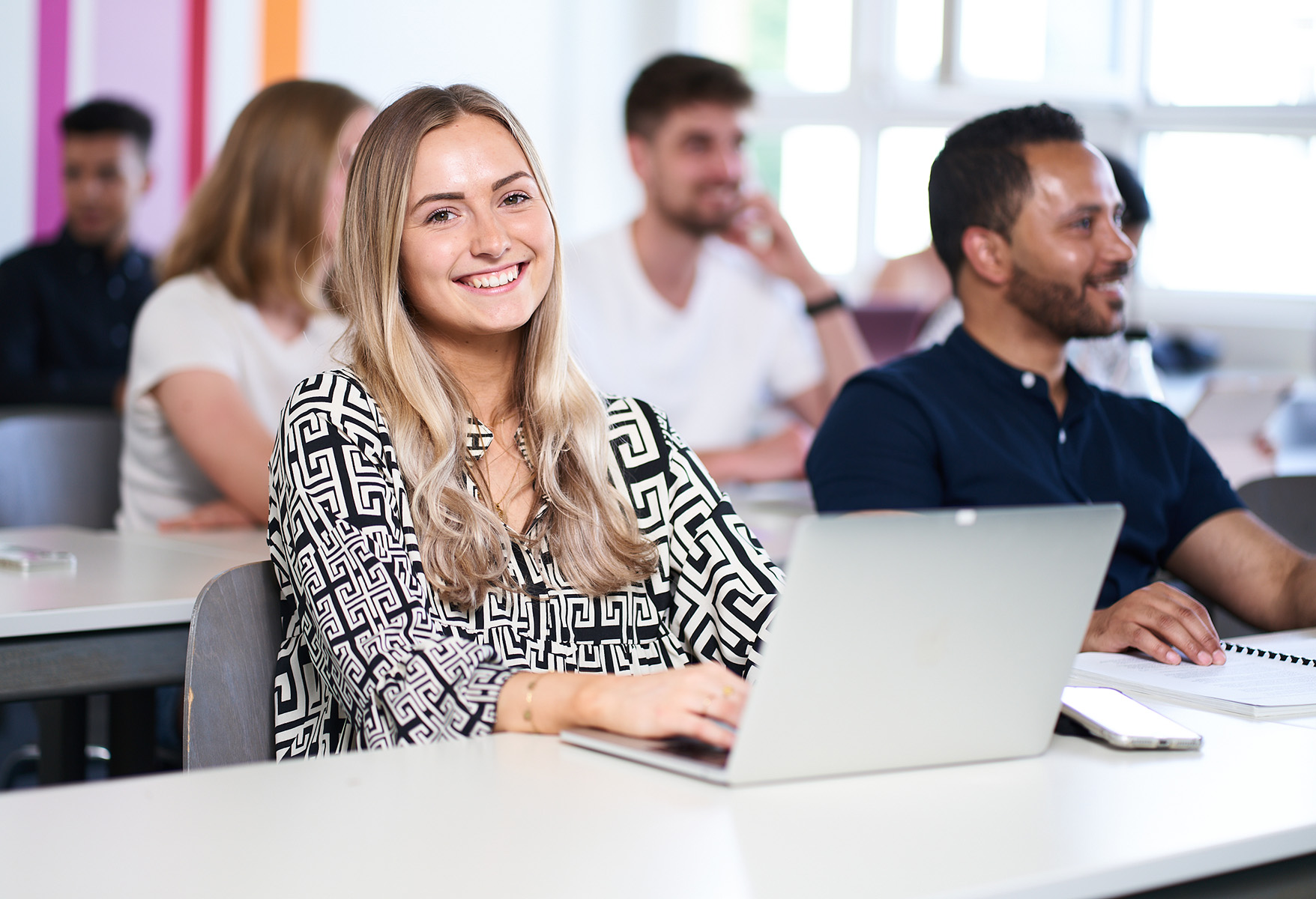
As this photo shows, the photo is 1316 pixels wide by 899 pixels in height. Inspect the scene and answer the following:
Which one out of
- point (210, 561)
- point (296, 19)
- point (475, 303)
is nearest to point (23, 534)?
point (210, 561)

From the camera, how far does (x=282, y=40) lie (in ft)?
17.3

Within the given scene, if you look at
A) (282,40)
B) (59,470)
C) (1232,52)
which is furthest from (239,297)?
(1232,52)

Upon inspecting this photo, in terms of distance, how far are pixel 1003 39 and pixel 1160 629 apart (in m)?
3.42

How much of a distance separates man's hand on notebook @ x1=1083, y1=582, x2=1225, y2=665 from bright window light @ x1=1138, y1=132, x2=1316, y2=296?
3.90m

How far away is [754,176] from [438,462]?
15.7 feet

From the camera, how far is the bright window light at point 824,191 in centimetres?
591

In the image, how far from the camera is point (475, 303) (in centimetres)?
148

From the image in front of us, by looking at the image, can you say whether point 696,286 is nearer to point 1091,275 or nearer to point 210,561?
point 1091,275

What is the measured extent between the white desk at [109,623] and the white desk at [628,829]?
0.57 metres

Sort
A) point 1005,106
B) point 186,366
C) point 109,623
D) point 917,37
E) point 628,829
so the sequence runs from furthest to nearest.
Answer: point 917,37 → point 1005,106 → point 186,366 → point 109,623 → point 628,829

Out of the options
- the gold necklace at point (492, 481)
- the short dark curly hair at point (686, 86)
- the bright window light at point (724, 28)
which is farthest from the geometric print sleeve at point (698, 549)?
the bright window light at point (724, 28)

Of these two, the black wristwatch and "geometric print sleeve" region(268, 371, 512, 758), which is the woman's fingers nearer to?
"geometric print sleeve" region(268, 371, 512, 758)

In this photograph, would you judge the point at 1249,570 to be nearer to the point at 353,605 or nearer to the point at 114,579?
the point at 353,605

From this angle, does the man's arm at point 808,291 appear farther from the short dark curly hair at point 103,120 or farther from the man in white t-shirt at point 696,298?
the short dark curly hair at point 103,120
